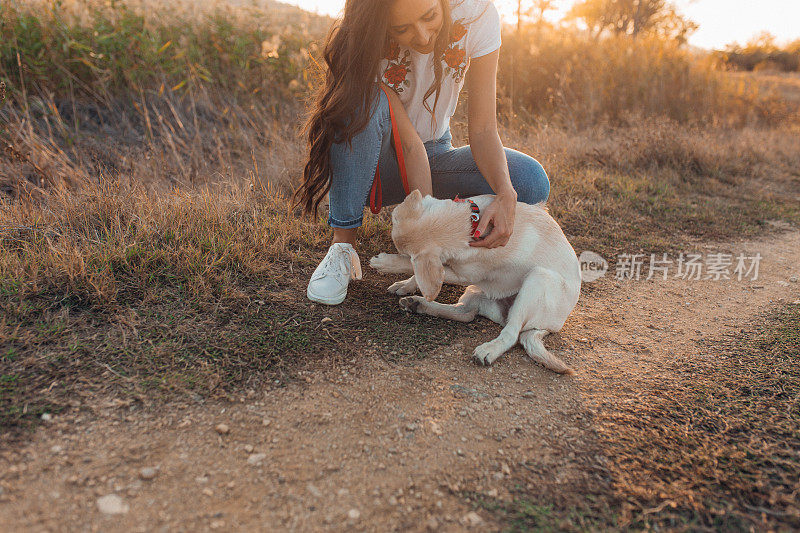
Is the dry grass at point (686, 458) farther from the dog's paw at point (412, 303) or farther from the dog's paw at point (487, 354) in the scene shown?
the dog's paw at point (412, 303)

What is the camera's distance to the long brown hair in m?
2.28

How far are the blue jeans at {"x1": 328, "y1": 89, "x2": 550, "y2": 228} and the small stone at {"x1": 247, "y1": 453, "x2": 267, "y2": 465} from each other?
140cm

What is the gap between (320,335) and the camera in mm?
2289

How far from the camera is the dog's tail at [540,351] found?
217 centimetres

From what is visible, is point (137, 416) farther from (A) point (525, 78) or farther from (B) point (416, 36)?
(A) point (525, 78)

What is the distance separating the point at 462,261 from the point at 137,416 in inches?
58.2

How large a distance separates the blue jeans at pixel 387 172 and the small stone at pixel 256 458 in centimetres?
140

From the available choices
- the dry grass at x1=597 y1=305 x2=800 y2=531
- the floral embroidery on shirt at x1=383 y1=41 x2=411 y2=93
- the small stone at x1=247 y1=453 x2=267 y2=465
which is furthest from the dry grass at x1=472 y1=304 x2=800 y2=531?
the floral embroidery on shirt at x1=383 y1=41 x2=411 y2=93

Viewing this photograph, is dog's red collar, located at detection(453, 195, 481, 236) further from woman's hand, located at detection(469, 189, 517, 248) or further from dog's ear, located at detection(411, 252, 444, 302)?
dog's ear, located at detection(411, 252, 444, 302)

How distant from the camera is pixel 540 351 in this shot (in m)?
2.21

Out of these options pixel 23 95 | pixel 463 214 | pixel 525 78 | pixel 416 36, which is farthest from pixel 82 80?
pixel 525 78

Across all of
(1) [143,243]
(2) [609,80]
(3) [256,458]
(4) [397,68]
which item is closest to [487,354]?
(3) [256,458]

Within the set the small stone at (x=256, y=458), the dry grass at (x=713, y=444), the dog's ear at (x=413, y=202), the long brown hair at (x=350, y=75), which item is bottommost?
the dry grass at (x=713, y=444)

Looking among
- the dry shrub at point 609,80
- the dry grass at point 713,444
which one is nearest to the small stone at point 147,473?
the dry grass at point 713,444
